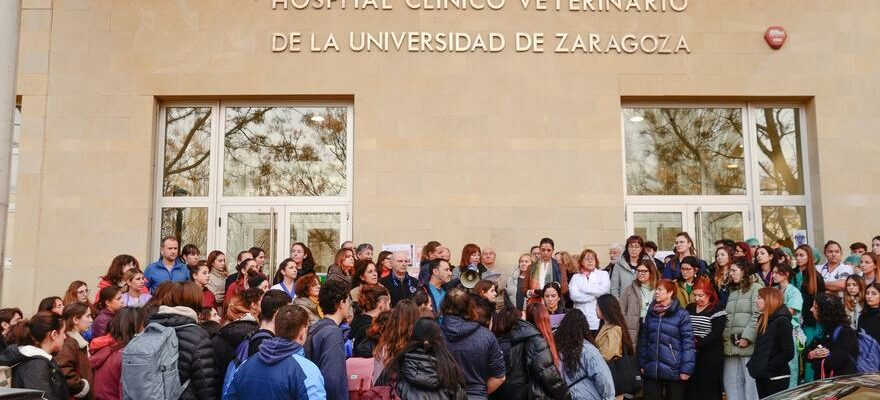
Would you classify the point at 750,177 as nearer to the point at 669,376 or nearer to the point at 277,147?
the point at 669,376

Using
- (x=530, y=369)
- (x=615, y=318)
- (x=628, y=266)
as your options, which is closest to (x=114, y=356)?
(x=530, y=369)

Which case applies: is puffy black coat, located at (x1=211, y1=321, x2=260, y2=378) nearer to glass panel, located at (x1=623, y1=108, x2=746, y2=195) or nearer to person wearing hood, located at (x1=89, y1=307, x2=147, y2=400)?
person wearing hood, located at (x1=89, y1=307, x2=147, y2=400)

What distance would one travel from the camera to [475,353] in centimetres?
612

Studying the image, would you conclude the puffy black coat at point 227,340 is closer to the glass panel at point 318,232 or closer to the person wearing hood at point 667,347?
the person wearing hood at point 667,347

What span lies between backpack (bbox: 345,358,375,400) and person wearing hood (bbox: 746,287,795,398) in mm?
4445

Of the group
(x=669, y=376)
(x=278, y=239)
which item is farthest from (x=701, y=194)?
(x=278, y=239)

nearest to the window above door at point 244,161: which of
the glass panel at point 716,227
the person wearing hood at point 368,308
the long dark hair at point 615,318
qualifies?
the glass panel at point 716,227

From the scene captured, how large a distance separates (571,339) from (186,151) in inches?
346

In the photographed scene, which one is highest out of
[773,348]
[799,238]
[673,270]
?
[799,238]

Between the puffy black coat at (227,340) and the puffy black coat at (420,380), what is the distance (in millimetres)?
1438

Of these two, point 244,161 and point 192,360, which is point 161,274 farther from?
point 192,360

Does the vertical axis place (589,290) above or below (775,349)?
above

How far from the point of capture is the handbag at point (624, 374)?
7836 millimetres

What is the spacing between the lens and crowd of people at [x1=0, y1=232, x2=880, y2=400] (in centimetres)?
562
